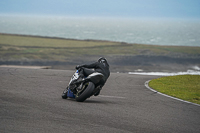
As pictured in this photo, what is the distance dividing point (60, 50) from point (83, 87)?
4246 centimetres

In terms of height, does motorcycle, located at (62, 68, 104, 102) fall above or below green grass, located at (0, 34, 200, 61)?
above

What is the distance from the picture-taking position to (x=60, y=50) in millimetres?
52219

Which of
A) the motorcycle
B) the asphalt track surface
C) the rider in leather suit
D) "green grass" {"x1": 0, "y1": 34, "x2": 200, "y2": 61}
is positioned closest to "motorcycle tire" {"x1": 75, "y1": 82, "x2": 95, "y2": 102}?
the motorcycle

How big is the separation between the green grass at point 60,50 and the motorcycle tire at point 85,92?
112 ft

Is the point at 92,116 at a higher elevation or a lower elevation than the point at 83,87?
lower

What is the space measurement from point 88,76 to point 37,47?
44481 mm

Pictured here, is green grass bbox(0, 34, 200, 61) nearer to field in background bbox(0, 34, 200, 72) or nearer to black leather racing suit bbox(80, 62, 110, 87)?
field in background bbox(0, 34, 200, 72)

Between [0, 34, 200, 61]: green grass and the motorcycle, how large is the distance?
33.6 metres

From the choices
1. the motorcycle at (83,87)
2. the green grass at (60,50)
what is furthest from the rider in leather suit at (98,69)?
the green grass at (60,50)

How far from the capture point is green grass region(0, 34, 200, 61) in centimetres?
4694

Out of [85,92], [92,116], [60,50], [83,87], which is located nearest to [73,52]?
[60,50]

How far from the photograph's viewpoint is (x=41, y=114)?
820 centimetres

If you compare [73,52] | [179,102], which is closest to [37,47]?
[73,52]

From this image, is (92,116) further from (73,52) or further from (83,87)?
(73,52)
